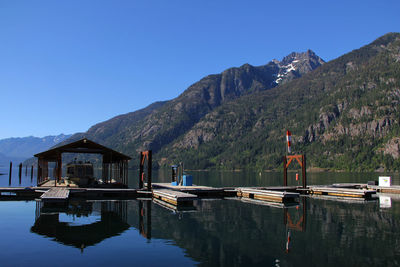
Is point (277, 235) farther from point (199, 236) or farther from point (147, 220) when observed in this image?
point (147, 220)

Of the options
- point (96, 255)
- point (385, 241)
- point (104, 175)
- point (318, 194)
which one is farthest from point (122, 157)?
point (385, 241)

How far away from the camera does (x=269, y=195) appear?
1647 inches

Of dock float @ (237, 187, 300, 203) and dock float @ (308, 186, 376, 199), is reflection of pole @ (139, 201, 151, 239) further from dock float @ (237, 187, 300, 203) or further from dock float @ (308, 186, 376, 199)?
dock float @ (308, 186, 376, 199)

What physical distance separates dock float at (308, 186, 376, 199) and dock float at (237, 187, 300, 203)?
7.33 meters

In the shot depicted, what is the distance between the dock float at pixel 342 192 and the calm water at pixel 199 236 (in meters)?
10.5

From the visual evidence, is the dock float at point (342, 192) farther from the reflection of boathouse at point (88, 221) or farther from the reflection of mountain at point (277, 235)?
the reflection of boathouse at point (88, 221)

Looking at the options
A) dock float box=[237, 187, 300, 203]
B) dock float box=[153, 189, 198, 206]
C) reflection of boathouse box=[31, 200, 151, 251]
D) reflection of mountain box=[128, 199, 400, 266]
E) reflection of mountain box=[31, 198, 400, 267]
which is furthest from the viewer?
dock float box=[237, 187, 300, 203]

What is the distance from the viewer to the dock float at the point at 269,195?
39.6 m

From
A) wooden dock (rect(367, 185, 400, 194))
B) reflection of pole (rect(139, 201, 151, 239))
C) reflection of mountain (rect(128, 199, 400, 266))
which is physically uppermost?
wooden dock (rect(367, 185, 400, 194))

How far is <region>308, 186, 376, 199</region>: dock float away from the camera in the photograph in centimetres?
4347

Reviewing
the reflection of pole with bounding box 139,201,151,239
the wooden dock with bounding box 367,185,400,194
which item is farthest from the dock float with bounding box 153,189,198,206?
the wooden dock with bounding box 367,185,400,194

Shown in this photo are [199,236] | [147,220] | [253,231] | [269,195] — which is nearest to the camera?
[199,236]

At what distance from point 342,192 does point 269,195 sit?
1148 centimetres

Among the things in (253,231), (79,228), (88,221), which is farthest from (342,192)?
(79,228)
